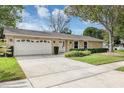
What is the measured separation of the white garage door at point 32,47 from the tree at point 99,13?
4.62m

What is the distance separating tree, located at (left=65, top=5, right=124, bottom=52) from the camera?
16.8 metres

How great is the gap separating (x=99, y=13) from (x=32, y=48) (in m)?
7.94

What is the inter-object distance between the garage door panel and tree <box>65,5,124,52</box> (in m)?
4.73

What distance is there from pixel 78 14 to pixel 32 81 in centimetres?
1277

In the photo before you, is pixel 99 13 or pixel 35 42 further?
pixel 35 42

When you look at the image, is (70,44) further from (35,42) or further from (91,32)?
(91,32)

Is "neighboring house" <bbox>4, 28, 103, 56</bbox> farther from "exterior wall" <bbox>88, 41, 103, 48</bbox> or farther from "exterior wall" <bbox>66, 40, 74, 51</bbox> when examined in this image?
"exterior wall" <bbox>88, 41, 103, 48</bbox>

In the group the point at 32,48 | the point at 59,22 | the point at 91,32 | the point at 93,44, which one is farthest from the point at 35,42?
the point at 91,32

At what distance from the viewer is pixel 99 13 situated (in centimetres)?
1720

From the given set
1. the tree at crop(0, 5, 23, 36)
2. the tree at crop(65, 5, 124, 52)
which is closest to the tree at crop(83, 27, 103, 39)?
the tree at crop(65, 5, 124, 52)

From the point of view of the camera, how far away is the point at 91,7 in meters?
16.8

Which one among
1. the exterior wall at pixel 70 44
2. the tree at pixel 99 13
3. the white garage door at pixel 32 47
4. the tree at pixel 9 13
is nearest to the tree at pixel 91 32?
the exterior wall at pixel 70 44
